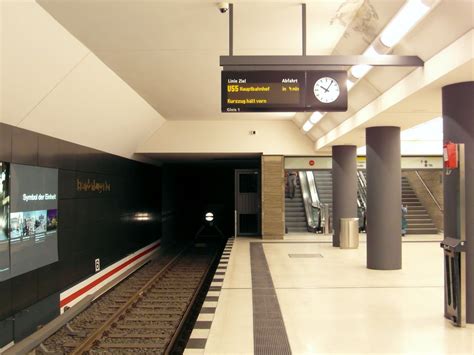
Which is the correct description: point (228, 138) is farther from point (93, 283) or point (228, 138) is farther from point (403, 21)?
point (403, 21)

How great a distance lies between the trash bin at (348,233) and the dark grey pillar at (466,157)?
608 cm

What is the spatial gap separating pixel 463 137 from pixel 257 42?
2.94m

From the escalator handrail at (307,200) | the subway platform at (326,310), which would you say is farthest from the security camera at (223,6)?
the escalator handrail at (307,200)

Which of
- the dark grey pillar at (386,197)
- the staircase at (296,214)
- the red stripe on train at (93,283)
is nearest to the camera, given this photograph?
the red stripe on train at (93,283)

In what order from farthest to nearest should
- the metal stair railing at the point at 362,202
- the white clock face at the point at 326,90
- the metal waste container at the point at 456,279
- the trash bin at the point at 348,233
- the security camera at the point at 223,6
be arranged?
the metal stair railing at the point at 362,202 < the trash bin at the point at 348,233 < the white clock face at the point at 326,90 < the security camera at the point at 223,6 < the metal waste container at the point at 456,279

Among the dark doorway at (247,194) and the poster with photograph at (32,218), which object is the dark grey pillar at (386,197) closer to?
the poster with photograph at (32,218)

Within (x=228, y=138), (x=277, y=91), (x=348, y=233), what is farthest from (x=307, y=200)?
(x=277, y=91)

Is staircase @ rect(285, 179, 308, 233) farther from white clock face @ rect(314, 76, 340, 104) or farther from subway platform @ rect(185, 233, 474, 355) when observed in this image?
white clock face @ rect(314, 76, 340, 104)

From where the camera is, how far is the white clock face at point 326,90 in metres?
4.89

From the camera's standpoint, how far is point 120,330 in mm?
6469

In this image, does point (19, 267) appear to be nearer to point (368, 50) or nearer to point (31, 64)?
point (31, 64)

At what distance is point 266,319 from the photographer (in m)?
5.04

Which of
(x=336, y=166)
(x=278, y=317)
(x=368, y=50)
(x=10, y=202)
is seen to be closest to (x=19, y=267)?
(x=10, y=202)

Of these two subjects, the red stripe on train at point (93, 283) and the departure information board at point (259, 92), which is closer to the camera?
the departure information board at point (259, 92)
